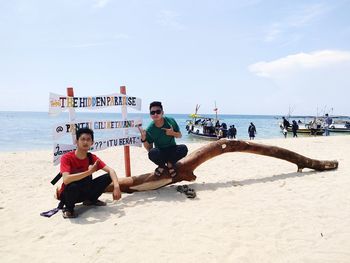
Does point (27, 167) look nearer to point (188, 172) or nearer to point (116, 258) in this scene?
point (188, 172)

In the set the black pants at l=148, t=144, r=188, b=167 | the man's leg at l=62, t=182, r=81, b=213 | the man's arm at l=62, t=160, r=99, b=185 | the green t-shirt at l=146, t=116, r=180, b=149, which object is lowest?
the man's leg at l=62, t=182, r=81, b=213

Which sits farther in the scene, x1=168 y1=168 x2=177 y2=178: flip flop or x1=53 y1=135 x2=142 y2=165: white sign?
x1=168 y1=168 x2=177 y2=178: flip flop

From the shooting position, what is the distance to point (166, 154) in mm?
6254

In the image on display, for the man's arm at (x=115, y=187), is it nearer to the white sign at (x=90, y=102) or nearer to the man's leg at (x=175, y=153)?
the man's leg at (x=175, y=153)

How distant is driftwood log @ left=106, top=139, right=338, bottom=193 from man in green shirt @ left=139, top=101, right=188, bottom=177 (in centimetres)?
16

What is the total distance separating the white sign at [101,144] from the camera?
6.04 metres

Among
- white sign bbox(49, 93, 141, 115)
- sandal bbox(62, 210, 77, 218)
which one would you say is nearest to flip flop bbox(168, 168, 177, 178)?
white sign bbox(49, 93, 141, 115)

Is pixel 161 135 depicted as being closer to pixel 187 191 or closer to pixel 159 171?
pixel 159 171

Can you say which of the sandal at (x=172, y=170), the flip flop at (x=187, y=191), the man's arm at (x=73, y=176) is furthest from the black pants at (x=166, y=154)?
the man's arm at (x=73, y=176)

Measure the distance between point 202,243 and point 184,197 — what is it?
208cm

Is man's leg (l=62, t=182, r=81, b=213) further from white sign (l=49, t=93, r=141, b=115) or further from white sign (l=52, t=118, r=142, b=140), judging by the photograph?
white sign (l=49, t=93, r=141, b=115)

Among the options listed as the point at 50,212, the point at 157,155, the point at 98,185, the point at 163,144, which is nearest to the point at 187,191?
the point at 157,155

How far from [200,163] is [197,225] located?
2333mm

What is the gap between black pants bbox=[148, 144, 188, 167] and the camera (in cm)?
616
